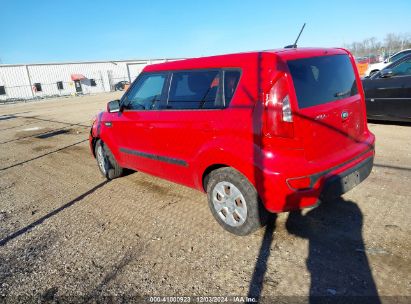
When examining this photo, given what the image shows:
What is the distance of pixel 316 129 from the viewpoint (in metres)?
2.95

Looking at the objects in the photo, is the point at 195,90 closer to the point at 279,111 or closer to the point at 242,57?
the point at 242,57

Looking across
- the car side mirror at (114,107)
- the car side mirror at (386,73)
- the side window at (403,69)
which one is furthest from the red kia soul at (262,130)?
the side window at (403,69)

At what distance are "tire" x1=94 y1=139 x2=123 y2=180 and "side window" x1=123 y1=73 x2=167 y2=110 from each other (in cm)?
110

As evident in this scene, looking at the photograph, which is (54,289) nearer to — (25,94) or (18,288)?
(18,288)

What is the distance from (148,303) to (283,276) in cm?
112

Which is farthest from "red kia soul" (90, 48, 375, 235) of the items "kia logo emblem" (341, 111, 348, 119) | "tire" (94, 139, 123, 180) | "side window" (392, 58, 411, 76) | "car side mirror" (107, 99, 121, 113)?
"side window" (392, 58, 411, 76)

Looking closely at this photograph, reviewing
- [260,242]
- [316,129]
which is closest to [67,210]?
[260,242]

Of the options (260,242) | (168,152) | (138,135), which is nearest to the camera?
(260,242)

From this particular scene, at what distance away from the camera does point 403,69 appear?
22.7 ft

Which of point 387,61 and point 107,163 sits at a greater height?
point 387,61

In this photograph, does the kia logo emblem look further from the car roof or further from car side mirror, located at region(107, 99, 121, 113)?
car side mirror, located at region(107, 99, 121, 113)

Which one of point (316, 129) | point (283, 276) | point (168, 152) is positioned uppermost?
point (316, 129)

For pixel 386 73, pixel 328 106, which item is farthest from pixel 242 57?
pixel 386 73

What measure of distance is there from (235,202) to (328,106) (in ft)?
4.19
